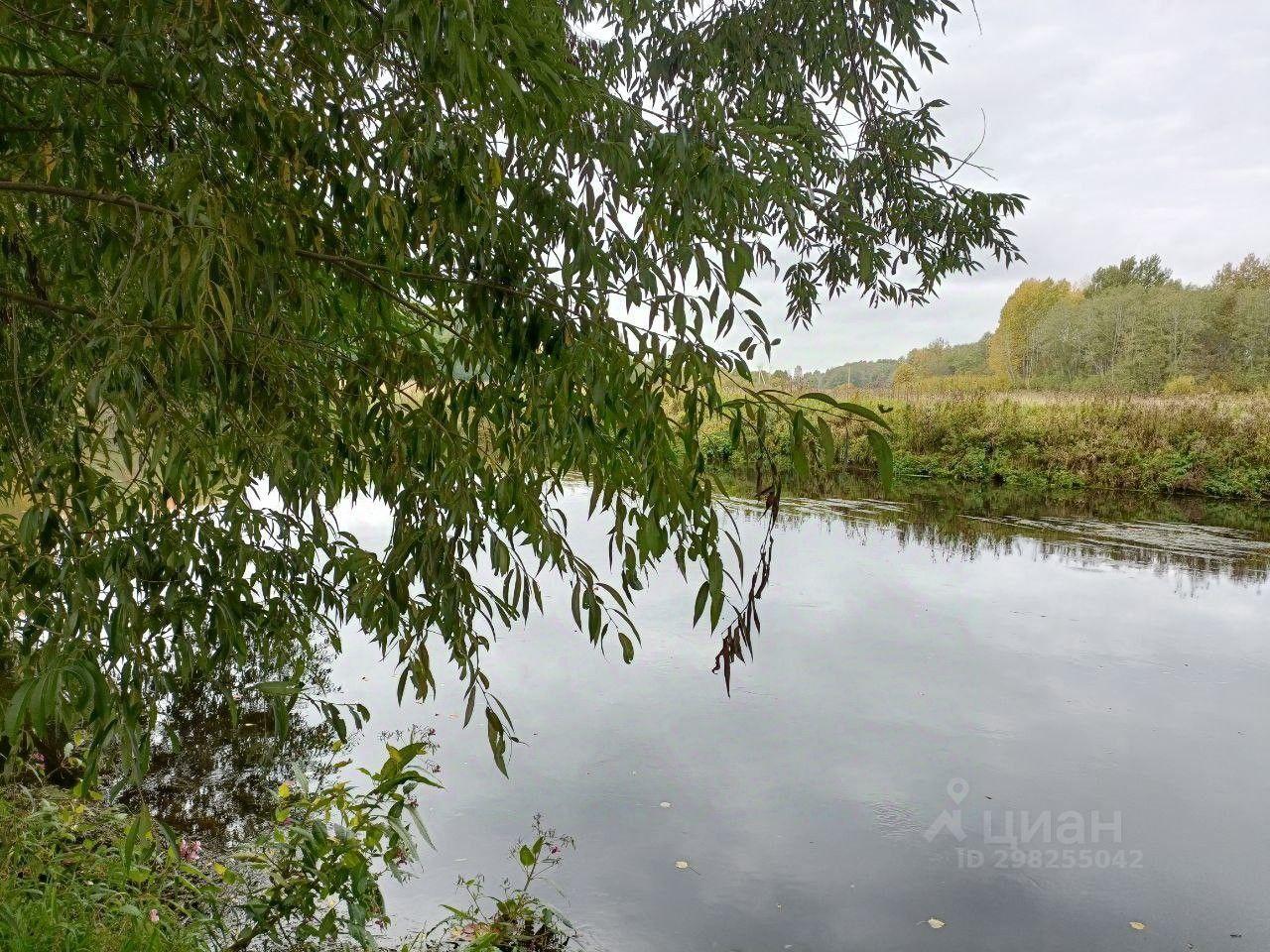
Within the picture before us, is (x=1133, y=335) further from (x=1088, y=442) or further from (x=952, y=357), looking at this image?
(x=1088, y=442)

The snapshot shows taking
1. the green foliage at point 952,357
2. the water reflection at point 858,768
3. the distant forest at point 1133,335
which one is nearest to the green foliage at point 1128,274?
the distant forest at point 1133,335

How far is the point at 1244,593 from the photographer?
7.71 m

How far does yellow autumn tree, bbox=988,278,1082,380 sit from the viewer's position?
42.4 metres

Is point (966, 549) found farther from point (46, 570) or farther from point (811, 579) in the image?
point (46, 570)

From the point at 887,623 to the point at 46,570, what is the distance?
6.13m

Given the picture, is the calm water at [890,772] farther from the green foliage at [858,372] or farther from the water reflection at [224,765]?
the green foliage at [858,372]

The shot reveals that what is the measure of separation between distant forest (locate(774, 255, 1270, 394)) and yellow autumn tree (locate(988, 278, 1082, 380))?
0.05 meters

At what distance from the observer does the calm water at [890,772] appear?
3285 mm

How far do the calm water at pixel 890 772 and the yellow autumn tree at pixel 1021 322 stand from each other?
123 feet

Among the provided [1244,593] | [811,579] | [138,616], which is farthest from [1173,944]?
[1244,593]

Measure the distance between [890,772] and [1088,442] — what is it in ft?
40.6

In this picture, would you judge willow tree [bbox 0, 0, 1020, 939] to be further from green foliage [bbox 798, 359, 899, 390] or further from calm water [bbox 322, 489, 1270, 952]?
green foliage [bbox 798, 359, 899, 390]

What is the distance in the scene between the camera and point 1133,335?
3459 cm

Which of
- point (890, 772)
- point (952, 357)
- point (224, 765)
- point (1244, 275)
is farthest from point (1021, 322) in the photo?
point (224, 765)
